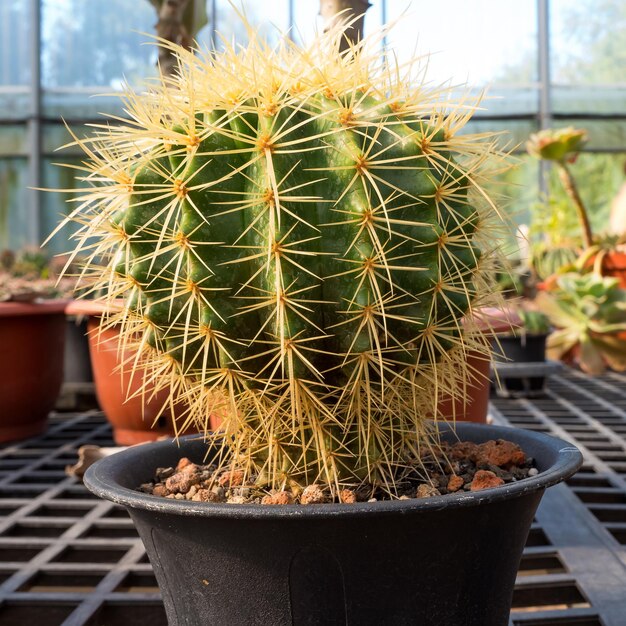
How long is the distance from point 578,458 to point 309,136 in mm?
543

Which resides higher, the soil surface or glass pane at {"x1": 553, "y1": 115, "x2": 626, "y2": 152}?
glass pane at {"x1": 553, "y1": 115, "x2": 626, "y2": 152}

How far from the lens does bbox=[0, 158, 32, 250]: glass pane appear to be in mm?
8836

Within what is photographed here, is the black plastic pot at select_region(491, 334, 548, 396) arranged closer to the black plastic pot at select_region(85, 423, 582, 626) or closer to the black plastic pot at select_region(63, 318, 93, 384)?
the black plastic pot at select_region(63, 318, 93, 384)

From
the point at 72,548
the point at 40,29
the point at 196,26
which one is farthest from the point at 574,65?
the point at 72,548

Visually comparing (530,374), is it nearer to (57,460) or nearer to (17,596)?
(57,460)

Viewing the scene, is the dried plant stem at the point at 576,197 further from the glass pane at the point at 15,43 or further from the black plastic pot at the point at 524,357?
the glass pane at the point at 15,43

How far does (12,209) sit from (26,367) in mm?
6895

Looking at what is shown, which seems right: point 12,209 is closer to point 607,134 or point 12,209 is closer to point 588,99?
point 588,99

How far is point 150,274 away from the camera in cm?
91

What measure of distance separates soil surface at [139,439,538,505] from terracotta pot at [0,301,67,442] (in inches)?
65.6

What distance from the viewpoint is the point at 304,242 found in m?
0.85

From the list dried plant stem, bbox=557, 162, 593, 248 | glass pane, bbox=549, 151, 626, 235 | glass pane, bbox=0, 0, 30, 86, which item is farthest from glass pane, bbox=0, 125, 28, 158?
dried plant stem, bbox=557, 162, 593, 248

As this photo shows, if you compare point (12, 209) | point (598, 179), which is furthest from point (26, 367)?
point (598, 179)

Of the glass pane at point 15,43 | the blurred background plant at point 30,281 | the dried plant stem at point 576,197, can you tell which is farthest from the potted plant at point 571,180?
the glass pane at point 15,43
